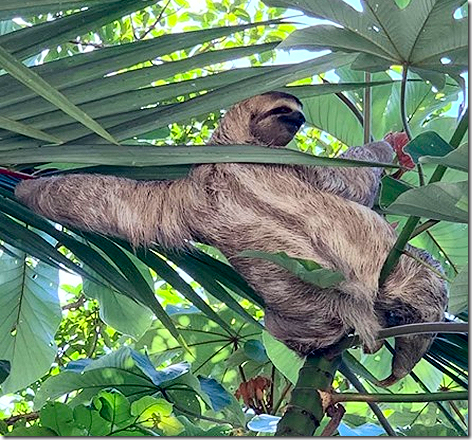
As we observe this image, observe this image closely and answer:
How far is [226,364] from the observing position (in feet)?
9.19

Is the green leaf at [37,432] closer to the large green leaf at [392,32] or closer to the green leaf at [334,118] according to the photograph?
the large green leaf at [392,32]

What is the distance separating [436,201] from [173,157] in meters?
0.50

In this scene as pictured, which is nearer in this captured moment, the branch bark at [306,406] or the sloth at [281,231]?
the branch bark at [306,406]

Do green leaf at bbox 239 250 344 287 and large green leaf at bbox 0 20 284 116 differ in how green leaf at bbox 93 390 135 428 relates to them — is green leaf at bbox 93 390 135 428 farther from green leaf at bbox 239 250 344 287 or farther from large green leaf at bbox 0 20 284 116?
large green leaf at bbox 0 20 284 116

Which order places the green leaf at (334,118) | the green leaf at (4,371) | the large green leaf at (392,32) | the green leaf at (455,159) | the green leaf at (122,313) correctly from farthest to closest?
1. the green leaf at (122,313)
2. the green leaf at (334,118)
3. the green leaf at (4,371)
4. the large green leaf at (392,32)
5. the green leaf at (455,159)

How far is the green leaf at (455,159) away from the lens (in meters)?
1.28

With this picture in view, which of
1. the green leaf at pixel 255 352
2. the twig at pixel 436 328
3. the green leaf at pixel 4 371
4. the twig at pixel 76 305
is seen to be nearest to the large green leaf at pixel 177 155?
the twig at pixel 436 328

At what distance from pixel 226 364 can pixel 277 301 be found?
88 cm

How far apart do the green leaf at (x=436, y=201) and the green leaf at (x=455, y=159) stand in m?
0.03

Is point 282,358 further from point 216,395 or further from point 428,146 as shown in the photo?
point 428,146

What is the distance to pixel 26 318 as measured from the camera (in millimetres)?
2535

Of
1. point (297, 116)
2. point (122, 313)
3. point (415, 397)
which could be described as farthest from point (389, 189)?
point (122, 313)

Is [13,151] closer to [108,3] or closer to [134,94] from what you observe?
[134,94]

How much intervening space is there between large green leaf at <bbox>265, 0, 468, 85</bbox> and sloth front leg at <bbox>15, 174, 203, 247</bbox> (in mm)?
618
